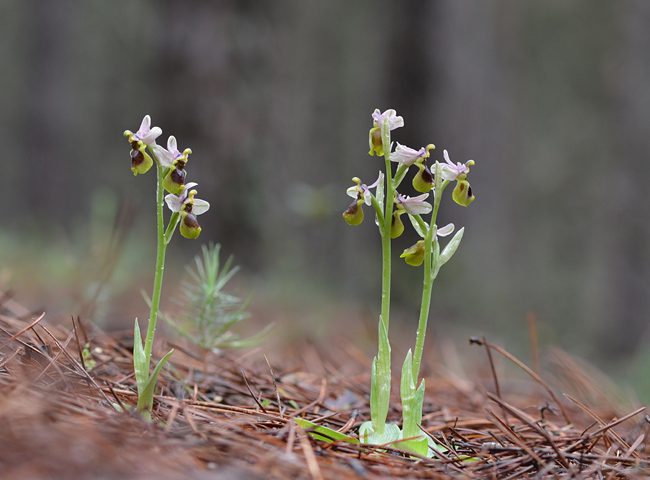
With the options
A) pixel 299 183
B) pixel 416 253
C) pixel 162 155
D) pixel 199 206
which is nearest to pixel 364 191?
pixel 416 253

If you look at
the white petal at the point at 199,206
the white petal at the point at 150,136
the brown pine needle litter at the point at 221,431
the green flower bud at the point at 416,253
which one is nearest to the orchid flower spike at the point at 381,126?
the green flower bud at the point at 416,253

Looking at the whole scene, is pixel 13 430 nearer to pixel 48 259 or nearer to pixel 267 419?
pixel 267 419

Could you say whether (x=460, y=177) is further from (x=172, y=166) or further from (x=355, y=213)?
(x=172, y=166)

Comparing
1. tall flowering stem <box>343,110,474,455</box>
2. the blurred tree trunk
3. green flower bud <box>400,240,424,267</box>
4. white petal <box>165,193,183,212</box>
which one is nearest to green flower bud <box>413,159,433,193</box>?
tall flowering stem <box>343,110,474,455</box>

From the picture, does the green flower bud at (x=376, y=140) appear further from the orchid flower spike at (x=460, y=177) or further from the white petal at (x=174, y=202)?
the white petal at (x=174, y=202)

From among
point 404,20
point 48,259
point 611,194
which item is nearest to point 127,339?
point 48,259

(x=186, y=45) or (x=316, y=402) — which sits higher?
(x=186, y=45)
